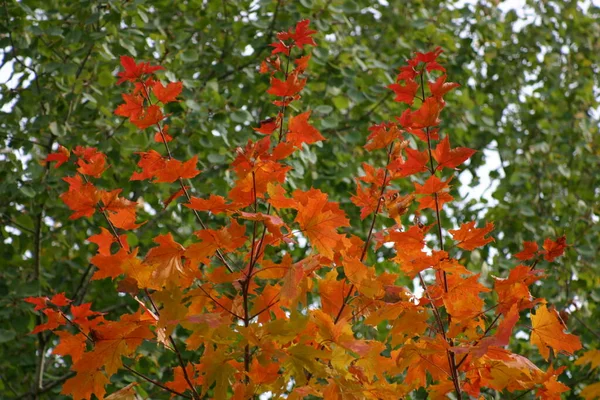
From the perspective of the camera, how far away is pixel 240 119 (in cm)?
272

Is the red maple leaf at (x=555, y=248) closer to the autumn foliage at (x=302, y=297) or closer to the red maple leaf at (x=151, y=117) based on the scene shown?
the autumn foliage at (x=302, y=297)

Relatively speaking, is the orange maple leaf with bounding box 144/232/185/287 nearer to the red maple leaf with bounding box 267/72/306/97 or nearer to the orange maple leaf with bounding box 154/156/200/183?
the orange maple leaf with bounding box 154/156/200/183

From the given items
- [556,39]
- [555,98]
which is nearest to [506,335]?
[555,98]

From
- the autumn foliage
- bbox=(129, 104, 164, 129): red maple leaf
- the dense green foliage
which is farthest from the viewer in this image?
the dense green foliage

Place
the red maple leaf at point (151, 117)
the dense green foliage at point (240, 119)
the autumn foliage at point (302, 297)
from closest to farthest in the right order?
the autumn foliage at point (302, 297), the red maple leaf at point (151, 117), the dense green foliage at point (240, 119)

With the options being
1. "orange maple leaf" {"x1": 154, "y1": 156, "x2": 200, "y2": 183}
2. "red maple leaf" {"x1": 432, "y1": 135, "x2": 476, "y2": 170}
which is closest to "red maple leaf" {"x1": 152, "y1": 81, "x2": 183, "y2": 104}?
"orange maple leaf" {"x1": 154, "y1": 156, "x2": 200, "y2": 183}

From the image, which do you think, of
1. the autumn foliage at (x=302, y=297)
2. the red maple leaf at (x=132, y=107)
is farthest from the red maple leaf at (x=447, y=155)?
the red maple leaf at (x=132, y=107)

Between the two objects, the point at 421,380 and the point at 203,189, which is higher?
the point at 203,189

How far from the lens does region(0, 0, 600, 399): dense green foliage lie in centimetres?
A: 270

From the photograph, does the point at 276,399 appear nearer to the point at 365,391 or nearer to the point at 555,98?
the point at 365,391

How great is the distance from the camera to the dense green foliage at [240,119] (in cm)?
270

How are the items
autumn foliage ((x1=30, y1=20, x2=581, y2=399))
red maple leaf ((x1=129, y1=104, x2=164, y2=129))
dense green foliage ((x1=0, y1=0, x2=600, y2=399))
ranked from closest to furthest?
autumn foliage ((x1=30, y1=20, x2=581, y2=399))
red maple leaf ((x1=129, y1=104, x2=164, y2=129))
dense green foliage ((x1=0, y1=0, x2=600, y2=399))

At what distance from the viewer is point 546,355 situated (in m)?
1.27

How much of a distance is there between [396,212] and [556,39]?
134 inches
